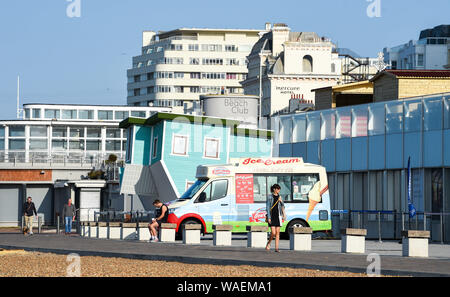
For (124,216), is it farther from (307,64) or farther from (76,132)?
(307,64)

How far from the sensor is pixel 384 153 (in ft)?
137

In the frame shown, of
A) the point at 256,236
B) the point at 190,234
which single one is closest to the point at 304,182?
the point at 190,234

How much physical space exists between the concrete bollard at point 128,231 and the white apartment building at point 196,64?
119m

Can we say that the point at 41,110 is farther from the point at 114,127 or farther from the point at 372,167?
the point at 372,167

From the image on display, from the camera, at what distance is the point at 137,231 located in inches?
1535

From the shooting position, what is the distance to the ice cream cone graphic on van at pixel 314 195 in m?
36.8

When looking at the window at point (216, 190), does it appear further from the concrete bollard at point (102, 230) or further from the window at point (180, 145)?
the window at point (180, 145)

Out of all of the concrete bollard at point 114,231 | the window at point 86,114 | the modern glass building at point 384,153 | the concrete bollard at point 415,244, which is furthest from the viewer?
the window at point 86,114

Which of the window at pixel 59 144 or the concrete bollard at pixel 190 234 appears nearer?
the concrete bollard at pixel 190 234

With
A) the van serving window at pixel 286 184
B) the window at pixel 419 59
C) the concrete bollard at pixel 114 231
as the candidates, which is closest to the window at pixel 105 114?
the window at pixel 419 59

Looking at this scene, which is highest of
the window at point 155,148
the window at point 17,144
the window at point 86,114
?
the window at point 86,114

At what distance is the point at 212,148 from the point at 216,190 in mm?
18188

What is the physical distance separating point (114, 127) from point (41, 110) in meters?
16.6
